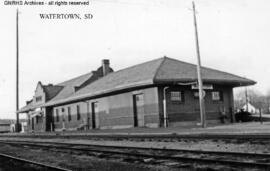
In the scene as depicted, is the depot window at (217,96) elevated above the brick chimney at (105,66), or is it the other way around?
the brick chimney at (105,66)

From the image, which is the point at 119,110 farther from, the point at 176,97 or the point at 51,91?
the point at 51,91

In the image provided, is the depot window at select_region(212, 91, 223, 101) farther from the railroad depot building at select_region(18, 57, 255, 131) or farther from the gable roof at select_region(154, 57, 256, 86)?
the gable roof at select_region(154, 57, 256, 86)

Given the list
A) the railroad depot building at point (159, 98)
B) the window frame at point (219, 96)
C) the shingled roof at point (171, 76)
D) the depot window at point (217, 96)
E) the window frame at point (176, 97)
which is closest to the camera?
the shingled roof at point (171, 76)

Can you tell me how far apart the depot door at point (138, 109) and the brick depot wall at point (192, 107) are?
261cm

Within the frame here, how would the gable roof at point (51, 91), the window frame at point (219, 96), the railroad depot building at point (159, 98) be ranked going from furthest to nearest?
1. the gable roof at point (51, 91)
2. the window frame at point (219, 96)
3. the railroad depot building at point (159, 98)

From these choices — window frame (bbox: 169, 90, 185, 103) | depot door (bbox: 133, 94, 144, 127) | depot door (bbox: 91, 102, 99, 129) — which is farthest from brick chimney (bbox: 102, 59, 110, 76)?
window frame (bbox: 169, 90, 185, 103)

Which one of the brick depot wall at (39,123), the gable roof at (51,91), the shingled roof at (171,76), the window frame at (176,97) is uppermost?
the gable roof at (51,91)

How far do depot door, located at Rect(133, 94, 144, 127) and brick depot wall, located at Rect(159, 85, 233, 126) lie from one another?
2.61 meters

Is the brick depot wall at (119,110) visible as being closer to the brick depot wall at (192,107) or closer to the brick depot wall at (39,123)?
the brick depot wall at (192,107)

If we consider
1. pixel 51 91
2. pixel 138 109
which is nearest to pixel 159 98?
pixel 138 109

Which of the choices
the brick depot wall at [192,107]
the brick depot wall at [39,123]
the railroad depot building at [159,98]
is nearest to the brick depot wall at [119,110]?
the railroad depot building at [159,98]

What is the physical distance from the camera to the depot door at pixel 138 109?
30859mm

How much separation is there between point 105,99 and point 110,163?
25558 millimetres

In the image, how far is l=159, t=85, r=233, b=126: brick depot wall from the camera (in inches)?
1148
